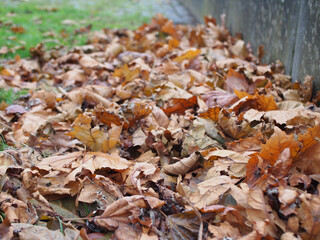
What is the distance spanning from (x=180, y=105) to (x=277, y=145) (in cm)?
87

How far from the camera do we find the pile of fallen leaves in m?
1.27

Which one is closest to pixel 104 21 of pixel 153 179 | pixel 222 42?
pixel 222 42

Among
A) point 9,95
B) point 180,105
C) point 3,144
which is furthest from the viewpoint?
point 9,95

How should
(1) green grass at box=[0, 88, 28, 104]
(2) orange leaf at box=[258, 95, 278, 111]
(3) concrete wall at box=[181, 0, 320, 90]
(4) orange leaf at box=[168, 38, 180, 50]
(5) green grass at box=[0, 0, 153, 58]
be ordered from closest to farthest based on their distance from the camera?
1. (2) orange leaf at box=[258, 95, 278, 111]
2. (3) concrete wall at box=[181, 0, 320, 90]
3. (1) green grass at box=[0, 88, 28, 104]
4. (4) orange leaf at box=[168, 38, 180, 50]
5. (5) green grass at box=[0, 0, 153, 58]

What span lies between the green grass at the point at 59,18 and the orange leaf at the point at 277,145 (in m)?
3.61

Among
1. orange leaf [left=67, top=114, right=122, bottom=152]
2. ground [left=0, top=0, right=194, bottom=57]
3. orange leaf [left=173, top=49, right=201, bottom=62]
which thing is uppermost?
ground [left=0, top=0, right=194, bottom=57]

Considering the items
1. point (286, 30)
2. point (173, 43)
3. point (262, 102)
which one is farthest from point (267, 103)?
point (173, 43)

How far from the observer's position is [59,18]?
580cm

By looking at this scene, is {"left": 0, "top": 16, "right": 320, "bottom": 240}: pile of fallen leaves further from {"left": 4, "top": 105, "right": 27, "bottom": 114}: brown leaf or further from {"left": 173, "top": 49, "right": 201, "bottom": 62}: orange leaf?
{"left": 173, "top": 49, "right": 201, "bottom": 62}: orange leaf

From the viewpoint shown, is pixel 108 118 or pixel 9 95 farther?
pixel 9 95

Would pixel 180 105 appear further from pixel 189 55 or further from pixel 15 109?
pixel 15 109

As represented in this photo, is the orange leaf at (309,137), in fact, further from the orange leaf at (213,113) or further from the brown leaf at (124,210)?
the brown leaf at (124,210)

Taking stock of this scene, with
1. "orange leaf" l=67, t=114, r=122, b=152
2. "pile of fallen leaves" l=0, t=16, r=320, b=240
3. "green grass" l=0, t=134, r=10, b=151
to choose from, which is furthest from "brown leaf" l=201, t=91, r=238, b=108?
"green grass" l=0, t=134, r=10, b=151

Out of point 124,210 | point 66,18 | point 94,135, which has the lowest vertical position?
point 124,210
